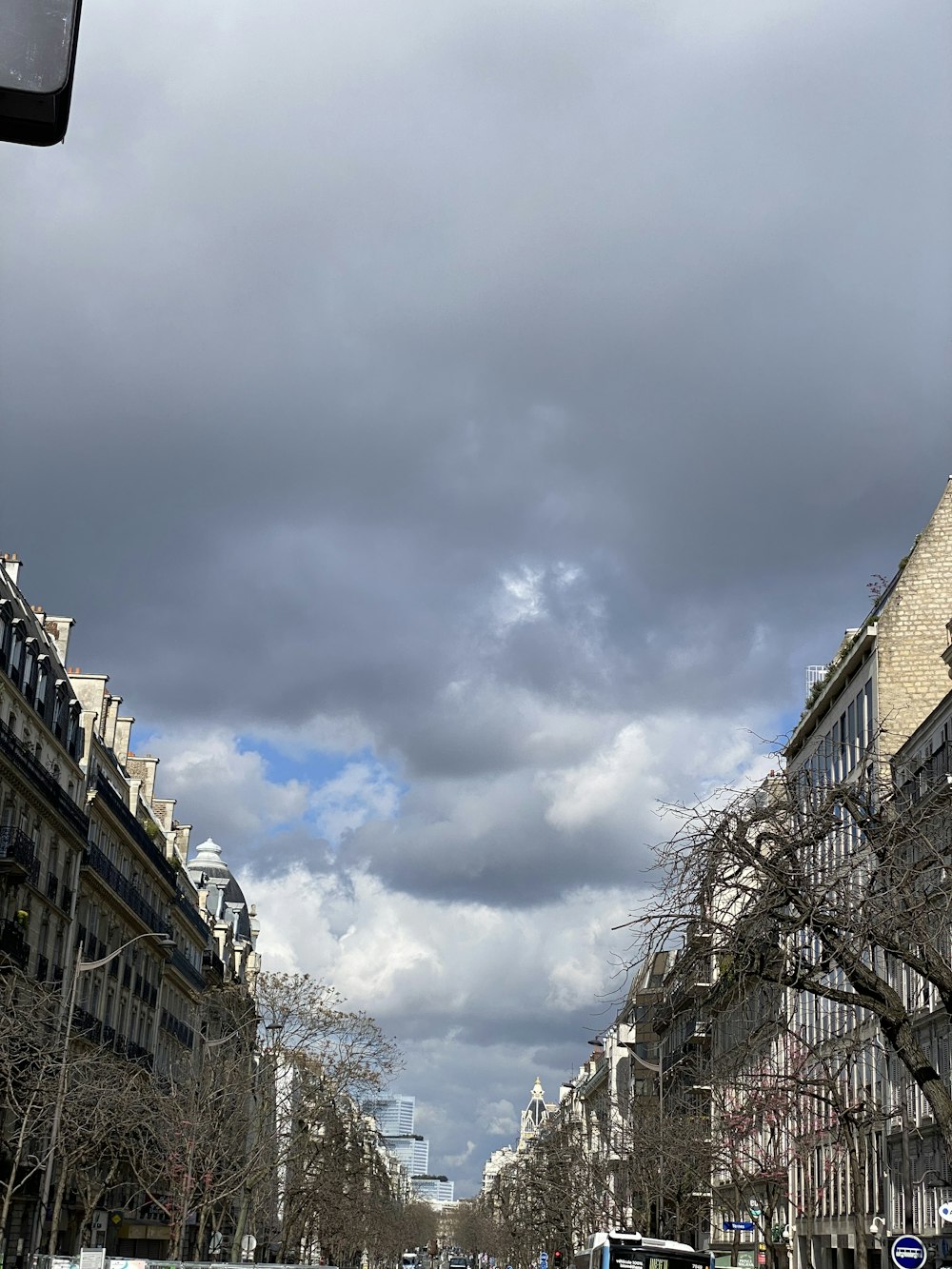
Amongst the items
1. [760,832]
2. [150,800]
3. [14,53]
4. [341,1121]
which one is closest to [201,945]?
[150,800]

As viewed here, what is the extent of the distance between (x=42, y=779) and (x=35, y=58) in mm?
55697

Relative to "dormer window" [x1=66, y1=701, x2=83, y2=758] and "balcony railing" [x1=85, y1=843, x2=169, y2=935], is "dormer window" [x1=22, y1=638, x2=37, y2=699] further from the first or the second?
"balcony railing" [x1=85, y1=843, x2=169, y2=935]

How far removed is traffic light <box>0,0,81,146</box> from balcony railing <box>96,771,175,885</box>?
65484mm

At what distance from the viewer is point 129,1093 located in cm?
5809

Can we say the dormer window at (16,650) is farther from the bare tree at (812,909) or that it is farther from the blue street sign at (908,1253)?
the bare tree at (812,909)

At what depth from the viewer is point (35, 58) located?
7.93 feet

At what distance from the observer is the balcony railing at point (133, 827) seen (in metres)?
67.8

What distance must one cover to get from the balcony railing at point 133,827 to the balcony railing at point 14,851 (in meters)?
11.7

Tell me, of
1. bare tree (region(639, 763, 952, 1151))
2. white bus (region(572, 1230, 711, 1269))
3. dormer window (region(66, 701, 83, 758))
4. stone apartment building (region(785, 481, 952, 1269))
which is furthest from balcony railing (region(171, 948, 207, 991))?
bare tree (region(639, 763, 952, 1151))

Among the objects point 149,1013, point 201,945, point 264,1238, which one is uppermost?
point 201,945

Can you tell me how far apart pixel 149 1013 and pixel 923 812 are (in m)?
70.4

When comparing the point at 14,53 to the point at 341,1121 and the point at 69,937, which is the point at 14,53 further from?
the point at 341,1121

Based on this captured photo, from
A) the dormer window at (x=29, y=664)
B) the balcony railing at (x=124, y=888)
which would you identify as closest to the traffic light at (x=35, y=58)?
the dormer window at (x=29, y=664)

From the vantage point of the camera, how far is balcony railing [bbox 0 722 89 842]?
52.0 meters
